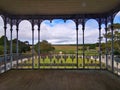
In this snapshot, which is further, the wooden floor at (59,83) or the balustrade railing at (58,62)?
the balustrade railing at (58,62)

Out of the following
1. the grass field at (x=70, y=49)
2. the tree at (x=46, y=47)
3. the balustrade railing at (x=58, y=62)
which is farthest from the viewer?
the tree at (x=46, y=47)

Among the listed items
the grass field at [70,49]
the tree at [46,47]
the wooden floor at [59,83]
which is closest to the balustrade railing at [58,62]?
the grass field at [70,49]

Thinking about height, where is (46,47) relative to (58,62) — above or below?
above

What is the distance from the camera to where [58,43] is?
1075 centimetres

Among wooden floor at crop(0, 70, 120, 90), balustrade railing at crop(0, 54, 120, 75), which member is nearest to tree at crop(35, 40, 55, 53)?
balustrade railing at crop(0, 54, 120, 75)

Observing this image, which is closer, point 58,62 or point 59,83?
point 59,83

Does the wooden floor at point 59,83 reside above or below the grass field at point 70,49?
below

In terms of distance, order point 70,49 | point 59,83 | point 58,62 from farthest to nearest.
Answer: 1. point 70,49
2. point 58,62
3. point 59,83

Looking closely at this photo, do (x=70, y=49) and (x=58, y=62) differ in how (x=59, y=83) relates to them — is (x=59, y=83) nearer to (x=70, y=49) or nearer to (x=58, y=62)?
(x=58, y=62)

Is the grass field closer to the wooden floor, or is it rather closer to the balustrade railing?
the balustrade railing

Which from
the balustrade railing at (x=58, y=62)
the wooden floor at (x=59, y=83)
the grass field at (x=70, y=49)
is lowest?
the wooden floor at (x=59, y=83)

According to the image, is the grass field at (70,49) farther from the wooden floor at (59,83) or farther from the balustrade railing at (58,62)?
the wooden floor at (59,83)

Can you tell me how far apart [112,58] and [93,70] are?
140 centimetres

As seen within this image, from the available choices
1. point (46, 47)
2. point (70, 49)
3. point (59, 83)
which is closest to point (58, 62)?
point (70, 49)
